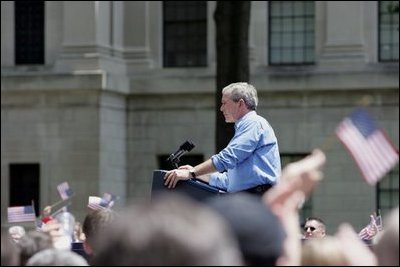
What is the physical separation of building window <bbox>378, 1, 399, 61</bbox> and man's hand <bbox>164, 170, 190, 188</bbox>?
19375 millimetres

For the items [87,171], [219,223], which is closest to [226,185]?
[219,223]

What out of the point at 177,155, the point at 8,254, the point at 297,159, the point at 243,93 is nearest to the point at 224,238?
the point at 8,254

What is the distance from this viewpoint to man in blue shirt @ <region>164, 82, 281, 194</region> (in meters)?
11.7

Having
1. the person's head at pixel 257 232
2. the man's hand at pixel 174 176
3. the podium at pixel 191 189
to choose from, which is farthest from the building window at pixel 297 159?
the person's head at pixel 257 232

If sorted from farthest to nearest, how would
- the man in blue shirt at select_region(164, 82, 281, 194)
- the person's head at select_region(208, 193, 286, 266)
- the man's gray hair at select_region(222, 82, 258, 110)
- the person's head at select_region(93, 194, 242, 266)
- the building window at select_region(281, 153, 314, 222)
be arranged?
the building window at select_region(281, 153, 314, 222) < the man's gray hair at select_region(222, 82, 258, 110) < the man in blue shirt at select_region(164, 82, 281, 194) < the person's head at select_region(208, 193, 286, 266) < the person's head at select_region(93, 194, 242, 266)

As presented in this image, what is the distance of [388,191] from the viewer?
30.2 meters

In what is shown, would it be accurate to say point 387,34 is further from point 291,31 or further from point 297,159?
point 297,159

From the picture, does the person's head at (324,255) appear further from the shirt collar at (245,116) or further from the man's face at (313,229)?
the man's face at (313,229)

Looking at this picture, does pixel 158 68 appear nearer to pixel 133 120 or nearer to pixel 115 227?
pixel 133 120

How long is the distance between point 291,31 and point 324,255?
84.2 feet

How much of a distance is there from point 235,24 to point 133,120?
27.7 feet

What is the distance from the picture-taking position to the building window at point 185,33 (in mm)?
31312

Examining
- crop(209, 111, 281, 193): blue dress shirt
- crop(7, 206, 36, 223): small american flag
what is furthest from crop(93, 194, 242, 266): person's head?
crop(7, 206, 36, 223): small american flag

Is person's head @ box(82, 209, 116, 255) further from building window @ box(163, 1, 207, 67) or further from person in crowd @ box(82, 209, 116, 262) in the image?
building window @ box(163, 1, 207, 67)
